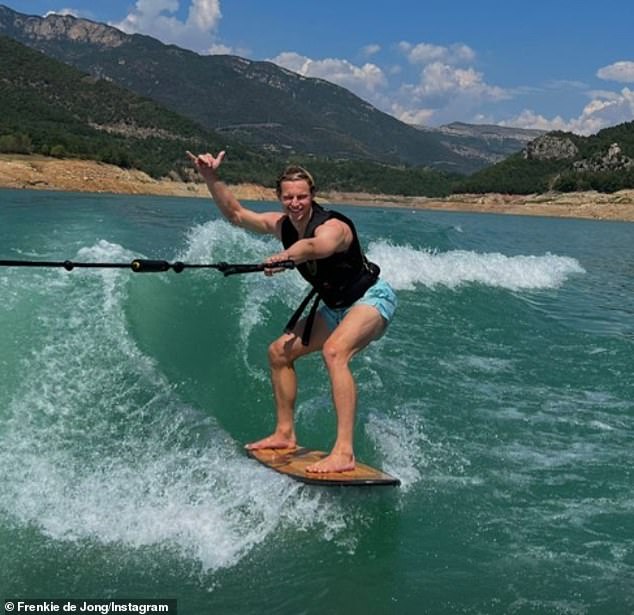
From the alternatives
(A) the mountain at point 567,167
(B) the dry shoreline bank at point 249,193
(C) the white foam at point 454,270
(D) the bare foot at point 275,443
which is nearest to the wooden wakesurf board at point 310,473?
(D) the bare foot at point 275,443

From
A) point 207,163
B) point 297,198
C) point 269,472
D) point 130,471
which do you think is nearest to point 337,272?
point 297,198

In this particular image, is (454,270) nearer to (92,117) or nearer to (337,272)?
(337,272)

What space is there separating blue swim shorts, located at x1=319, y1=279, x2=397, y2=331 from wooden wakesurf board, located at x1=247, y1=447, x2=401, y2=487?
0.96 metres

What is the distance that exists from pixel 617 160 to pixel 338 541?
149 metres

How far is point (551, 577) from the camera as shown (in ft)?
13.9

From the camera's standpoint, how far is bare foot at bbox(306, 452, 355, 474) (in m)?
4.99

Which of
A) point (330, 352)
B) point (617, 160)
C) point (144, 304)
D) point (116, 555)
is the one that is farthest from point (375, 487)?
point (617, 160)

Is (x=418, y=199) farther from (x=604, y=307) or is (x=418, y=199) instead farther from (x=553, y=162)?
(x=604, y=307)

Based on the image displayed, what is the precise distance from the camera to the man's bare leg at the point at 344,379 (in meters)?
5.11

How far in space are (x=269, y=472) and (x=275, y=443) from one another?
504 millimetres

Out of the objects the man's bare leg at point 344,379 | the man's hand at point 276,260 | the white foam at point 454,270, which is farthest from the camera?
the white foam at point 454,270

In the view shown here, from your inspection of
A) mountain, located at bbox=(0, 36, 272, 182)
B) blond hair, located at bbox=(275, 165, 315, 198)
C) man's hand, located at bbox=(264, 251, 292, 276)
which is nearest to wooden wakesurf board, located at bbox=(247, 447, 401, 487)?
man's hand, located at bbox=(264, 251, 292, 276)

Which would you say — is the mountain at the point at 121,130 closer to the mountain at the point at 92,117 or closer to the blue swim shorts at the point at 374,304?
the mountain at the point at 92,117

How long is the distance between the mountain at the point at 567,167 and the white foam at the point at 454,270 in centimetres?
11353
